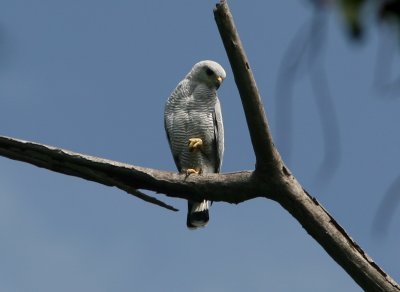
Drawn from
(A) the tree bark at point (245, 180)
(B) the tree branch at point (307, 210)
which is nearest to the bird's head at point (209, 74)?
(A) the tree bark at point (245, 180)

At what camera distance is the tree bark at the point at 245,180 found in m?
5.22

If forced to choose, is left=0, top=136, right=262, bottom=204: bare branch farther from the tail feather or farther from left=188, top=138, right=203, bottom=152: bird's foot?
left=188, top=138, right=203, bottom=152: bird's foot

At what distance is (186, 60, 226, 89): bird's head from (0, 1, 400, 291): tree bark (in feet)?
11.9

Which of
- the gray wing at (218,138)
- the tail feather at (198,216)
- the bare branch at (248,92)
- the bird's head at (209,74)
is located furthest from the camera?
the bird's head at (209,74)

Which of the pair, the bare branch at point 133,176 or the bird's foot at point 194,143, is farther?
the bird's foot at point 194,143

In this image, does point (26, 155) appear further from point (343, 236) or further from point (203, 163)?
point (203, 163)

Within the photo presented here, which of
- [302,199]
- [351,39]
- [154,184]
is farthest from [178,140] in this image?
[351,39]

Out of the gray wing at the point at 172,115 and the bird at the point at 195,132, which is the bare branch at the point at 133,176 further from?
the gray wing at the point at 172,115

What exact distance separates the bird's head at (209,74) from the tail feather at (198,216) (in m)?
1.66

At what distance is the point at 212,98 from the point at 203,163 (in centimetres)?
87

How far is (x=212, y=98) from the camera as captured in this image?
945 cm

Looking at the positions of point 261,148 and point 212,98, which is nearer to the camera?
point 261,148

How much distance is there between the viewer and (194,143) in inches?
358

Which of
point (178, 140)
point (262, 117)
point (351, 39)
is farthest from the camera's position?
point (178, 140)
